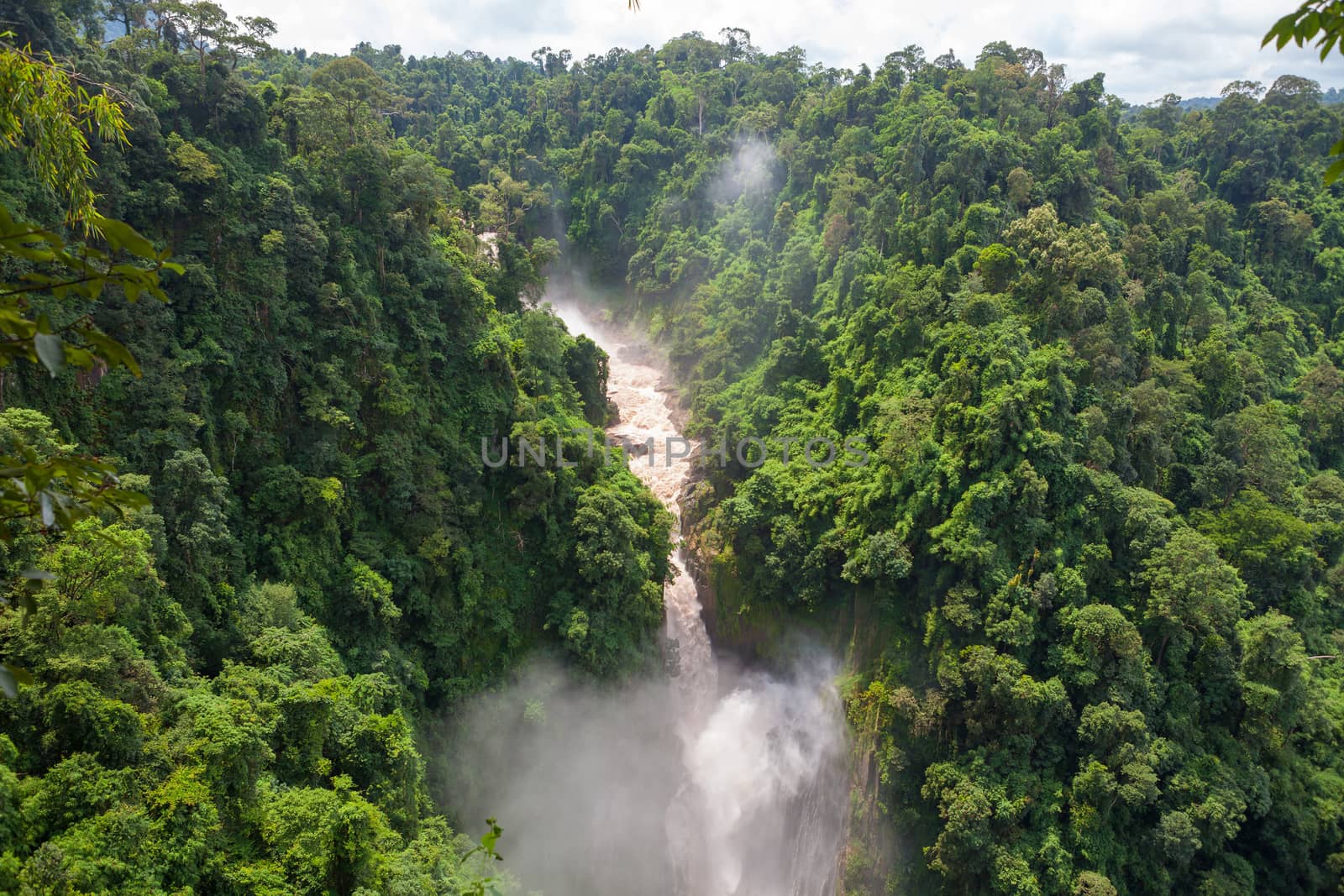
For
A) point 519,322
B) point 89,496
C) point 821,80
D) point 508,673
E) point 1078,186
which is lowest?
point 508,673

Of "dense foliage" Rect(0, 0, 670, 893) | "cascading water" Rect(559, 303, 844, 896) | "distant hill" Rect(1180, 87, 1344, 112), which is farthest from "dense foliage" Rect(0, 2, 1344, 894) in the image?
"distant hill" Rect(1180, 87, 1344, 112)

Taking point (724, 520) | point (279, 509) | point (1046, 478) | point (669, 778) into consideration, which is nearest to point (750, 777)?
point (669, 778)

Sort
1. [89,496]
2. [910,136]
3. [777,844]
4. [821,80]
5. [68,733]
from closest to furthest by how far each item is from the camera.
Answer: [89,496] → [68,733] → [777,844] → [910,136] → [821,80]

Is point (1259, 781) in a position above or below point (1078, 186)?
below

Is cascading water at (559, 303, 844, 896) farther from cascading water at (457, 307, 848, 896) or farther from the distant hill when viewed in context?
the distant hill

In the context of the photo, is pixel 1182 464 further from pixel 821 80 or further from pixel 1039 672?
pixel 821 80

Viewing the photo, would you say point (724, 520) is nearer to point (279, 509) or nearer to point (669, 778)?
point (669, 778)

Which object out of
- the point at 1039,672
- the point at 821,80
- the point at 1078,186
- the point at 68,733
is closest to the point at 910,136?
the point at 1078,186
